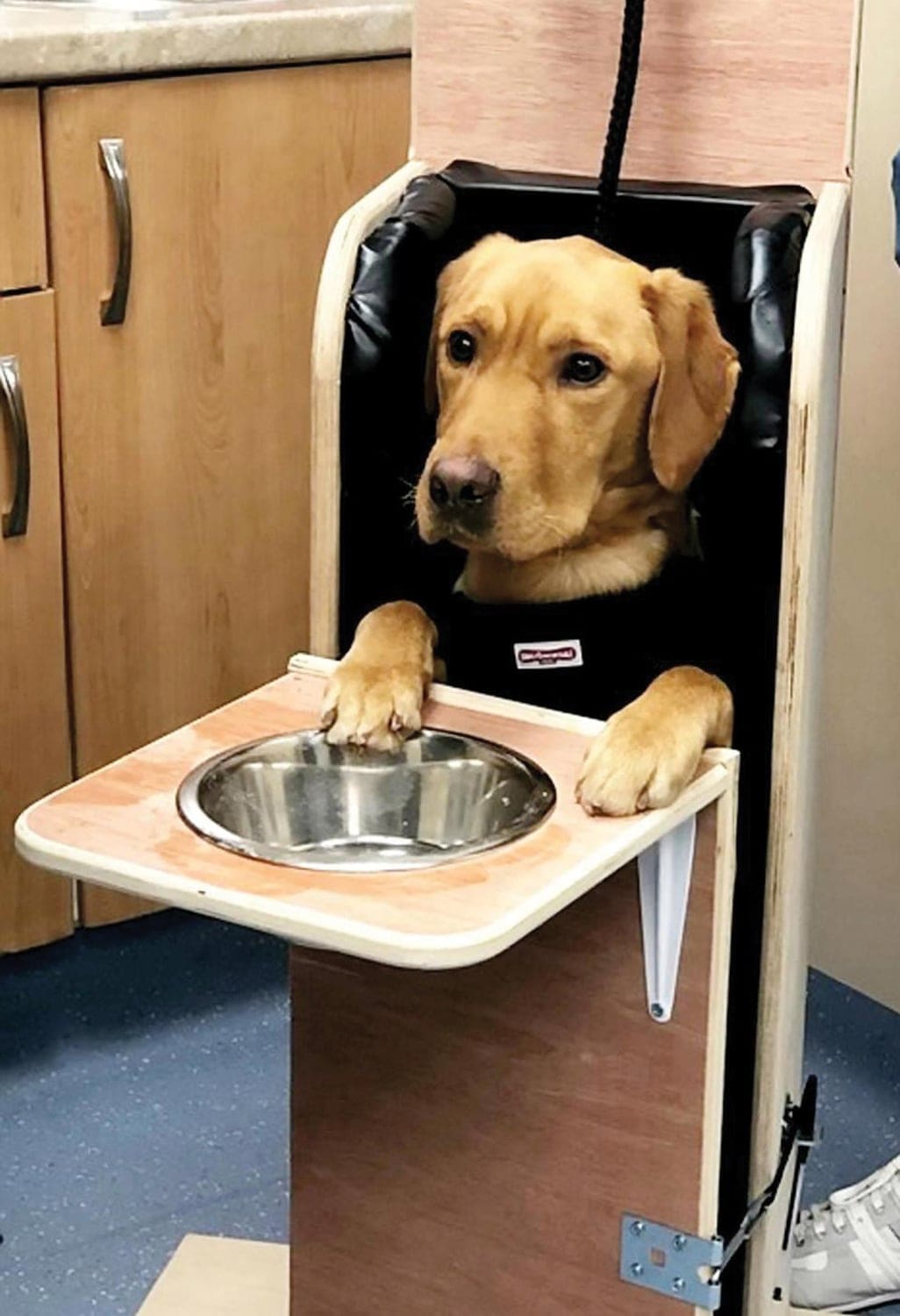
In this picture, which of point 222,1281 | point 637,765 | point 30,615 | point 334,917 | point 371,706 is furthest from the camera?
point 30,615

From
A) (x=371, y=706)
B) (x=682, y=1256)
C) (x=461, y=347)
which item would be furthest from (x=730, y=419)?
(x=682, y=1256)

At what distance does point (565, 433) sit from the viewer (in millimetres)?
1344

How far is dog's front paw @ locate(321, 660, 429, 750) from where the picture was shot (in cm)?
133

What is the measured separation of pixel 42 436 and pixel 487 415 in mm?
680

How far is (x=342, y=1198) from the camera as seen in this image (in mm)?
1533

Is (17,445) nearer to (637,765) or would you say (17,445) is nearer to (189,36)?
(189,36)

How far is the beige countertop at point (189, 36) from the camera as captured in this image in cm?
178

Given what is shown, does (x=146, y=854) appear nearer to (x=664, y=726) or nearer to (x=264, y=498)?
(x=664, y=726)

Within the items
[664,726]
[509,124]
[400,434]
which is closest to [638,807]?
[664,726]

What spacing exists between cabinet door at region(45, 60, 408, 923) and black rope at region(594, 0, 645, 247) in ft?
1.94

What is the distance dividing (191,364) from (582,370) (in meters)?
0.71

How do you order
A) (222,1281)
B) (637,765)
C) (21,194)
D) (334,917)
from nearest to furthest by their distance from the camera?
(334,917), (637,765), (222,1281), (21,194)

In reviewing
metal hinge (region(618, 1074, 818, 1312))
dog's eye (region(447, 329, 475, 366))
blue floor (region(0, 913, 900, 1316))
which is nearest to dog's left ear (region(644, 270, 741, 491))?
dog's eye (region(447, 329, 475, 366))

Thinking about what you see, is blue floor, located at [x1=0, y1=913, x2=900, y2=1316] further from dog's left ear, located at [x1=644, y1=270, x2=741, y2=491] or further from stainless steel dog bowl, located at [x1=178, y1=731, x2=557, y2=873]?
dog's left ear, located at [x1=644, y1=270, x2=741, y2=491]
